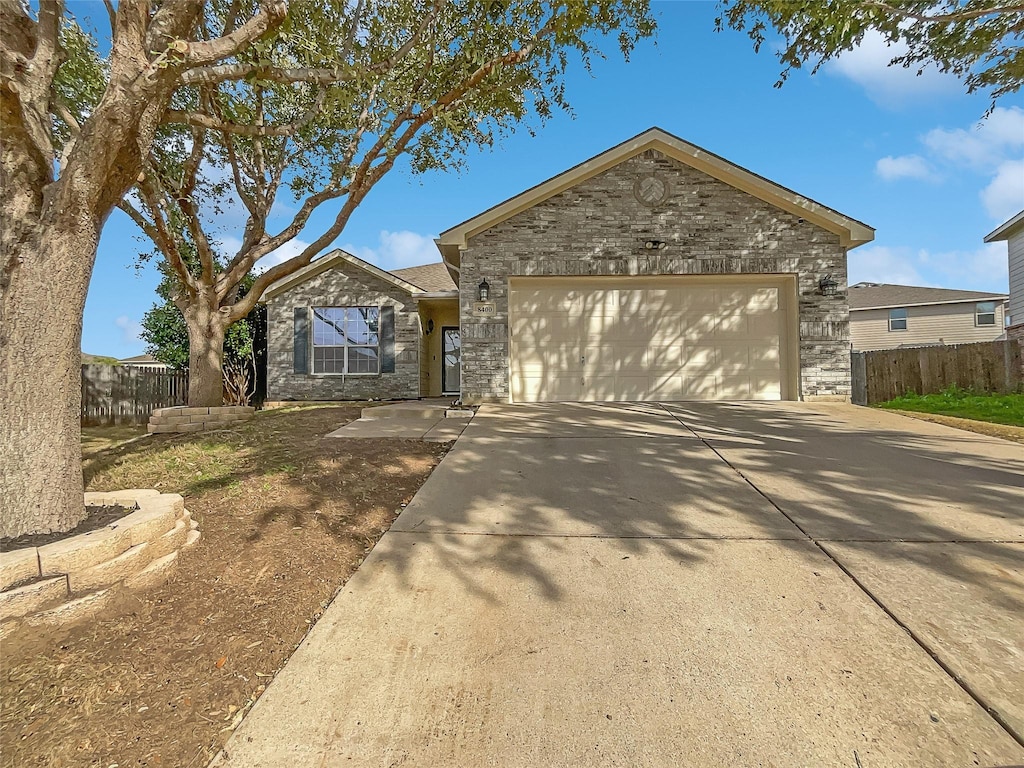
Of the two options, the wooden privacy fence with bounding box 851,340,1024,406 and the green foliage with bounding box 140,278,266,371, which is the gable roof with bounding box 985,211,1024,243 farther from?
the green foliage with bounding box 140,278,266,371

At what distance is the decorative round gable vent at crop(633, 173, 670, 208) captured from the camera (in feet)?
29.0

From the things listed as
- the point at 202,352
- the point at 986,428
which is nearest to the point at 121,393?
the point at 202,352

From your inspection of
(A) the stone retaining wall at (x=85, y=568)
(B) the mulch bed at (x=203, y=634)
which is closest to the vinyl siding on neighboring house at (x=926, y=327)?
(B) the mulch bed at (x=203, y=634)

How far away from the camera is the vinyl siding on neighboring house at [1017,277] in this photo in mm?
13930

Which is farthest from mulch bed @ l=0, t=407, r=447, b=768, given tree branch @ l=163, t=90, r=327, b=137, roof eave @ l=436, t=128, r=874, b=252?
roof eave @ l=436, t=128, r=874, b=252

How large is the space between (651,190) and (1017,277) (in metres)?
13.7

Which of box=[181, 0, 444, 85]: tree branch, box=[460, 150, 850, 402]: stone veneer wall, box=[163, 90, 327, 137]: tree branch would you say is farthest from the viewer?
box=[460, 150, 850, 402]: stone veneer wall

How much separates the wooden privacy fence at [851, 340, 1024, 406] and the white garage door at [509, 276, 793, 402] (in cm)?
615

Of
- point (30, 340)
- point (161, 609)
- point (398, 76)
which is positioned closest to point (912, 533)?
point (161, 609)

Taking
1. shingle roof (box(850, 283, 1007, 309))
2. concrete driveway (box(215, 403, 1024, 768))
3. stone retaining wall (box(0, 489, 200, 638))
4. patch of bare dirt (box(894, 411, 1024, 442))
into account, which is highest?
shingle roof (box(850, 283, 1007, 309))

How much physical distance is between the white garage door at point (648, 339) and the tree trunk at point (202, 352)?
5.36 m

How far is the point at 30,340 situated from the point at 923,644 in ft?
16.0

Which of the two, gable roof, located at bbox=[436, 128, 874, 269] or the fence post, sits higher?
gable roof, located at bbox=[436, 128, 874, 269]

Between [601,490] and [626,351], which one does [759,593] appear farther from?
[626,351]
